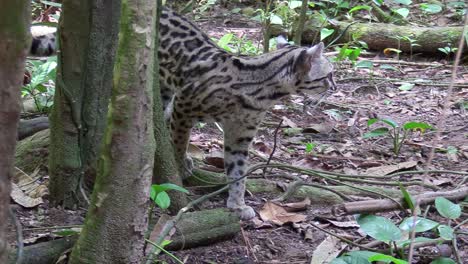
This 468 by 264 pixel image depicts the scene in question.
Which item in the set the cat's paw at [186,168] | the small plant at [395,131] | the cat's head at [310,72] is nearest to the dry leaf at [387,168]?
the small plant at [395,131]

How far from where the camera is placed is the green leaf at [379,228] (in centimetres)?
287

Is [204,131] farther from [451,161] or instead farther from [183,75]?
[451,161]

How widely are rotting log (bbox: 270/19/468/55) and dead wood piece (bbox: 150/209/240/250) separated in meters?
5.12

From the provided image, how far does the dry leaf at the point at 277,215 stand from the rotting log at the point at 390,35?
15.2 ft

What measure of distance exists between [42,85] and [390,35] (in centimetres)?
485

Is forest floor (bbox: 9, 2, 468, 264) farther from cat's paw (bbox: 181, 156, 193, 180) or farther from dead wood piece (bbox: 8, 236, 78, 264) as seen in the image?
cat's paw (bbox: 181, 156, 193, 180)

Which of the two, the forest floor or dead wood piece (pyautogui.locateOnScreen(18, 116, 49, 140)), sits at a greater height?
dead wood piece (pyautogui.locateOnScreen(18, 116, 49, 140))

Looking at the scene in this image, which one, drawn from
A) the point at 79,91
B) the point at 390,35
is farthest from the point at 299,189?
the point at 390,35

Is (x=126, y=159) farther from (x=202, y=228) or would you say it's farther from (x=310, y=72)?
(x=310, y=72)

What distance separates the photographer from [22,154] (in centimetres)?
392

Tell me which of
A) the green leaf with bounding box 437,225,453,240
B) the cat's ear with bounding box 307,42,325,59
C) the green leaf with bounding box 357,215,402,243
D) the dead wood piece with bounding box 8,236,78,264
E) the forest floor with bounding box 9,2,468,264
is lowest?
the forest floor with bounding box 9,2,468,264

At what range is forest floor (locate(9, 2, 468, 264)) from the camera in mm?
3393

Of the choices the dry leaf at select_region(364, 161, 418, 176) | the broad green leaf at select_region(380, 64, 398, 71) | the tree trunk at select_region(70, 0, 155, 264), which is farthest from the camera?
the broad green leaf at select_region(380, 64, 398, 71)

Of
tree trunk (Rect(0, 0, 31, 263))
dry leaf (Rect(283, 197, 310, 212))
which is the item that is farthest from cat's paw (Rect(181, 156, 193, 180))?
tree trunk (Rect(0, 0, 31, 263))
